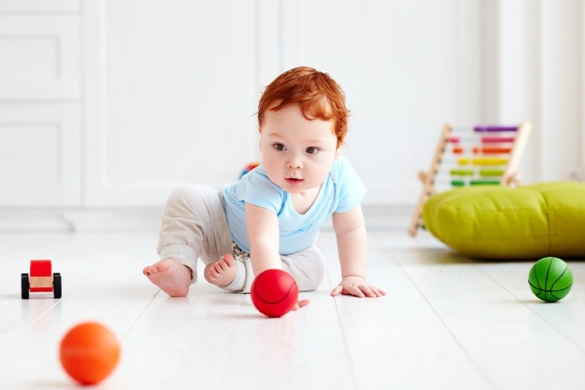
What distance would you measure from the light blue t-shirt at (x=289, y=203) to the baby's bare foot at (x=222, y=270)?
0.10 metres

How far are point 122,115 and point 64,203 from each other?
1.26 ft

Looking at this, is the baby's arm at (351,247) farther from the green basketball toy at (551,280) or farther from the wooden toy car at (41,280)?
the wooden toy car at (41,280)

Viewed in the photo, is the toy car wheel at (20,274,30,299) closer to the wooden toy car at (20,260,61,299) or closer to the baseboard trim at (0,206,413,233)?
the wooden toy car at (20,260,61,299)

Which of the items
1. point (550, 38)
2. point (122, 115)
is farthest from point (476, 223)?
point (122, 115)

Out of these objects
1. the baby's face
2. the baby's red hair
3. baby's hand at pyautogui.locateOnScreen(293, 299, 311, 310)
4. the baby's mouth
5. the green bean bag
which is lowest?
baby's hand at pyautogui.locateOnScreen(293, 299, 311, 310)

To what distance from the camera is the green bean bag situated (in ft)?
7.13

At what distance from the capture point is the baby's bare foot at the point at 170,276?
1599mm

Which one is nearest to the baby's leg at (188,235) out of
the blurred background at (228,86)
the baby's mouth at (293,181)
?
the baby's mouth at (293,181)

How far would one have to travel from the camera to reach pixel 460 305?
1.55m

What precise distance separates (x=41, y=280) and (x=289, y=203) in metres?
0.49

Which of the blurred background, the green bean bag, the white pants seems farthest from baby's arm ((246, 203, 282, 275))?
the blurred background

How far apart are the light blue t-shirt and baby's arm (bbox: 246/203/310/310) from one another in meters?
0.02

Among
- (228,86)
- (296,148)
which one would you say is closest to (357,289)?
(296,148)

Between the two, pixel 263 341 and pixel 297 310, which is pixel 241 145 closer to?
pixel 297 310
